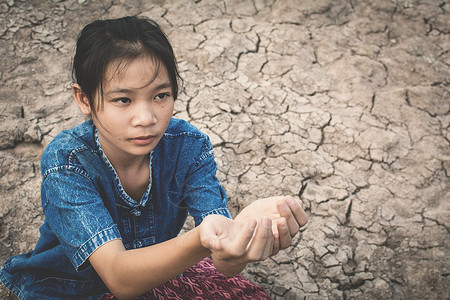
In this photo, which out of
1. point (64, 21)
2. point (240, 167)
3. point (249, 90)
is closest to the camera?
point (240, 167)

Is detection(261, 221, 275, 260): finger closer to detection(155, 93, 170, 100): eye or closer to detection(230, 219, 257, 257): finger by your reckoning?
detection(230, 219, 257, 257): finger

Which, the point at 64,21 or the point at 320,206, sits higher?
the point at 64,21

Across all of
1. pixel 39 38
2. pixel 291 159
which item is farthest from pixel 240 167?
pixel 39 38

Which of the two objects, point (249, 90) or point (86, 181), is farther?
point (249, 90)

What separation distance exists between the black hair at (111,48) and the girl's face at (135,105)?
0.07 ft

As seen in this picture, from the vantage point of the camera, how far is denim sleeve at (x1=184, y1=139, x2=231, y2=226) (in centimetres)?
134

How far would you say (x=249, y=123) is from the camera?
222 cm

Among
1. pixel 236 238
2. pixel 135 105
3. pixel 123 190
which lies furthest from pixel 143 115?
pixel 236 238

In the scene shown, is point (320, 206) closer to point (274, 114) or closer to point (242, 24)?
point (274, 114)

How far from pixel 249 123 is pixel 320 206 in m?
0.63

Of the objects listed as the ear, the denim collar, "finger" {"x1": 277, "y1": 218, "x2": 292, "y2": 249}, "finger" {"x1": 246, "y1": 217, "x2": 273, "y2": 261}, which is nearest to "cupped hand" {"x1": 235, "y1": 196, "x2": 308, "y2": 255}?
"finger" {"x1": 277, "y1": 218, "x2": 292, "y2": 249}

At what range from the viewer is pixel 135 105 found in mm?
1102

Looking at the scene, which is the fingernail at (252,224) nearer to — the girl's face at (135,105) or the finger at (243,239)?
the finger at (243,239)

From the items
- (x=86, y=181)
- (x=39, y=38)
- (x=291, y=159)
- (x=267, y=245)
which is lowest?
(x=291, y=159)
